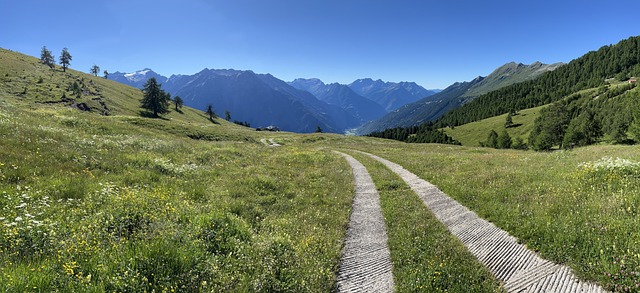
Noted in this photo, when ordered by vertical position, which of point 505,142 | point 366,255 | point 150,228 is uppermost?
point 505,142

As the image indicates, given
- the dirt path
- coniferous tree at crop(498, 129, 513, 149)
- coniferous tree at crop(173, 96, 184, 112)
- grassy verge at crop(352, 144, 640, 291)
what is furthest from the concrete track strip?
coniferous tree at crop(173, 96, 184, 112)

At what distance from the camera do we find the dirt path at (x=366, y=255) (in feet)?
23.7

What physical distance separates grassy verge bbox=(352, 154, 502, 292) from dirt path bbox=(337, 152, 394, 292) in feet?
0.87

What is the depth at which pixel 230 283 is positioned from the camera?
20.9 ft

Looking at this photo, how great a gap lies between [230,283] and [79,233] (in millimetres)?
4089

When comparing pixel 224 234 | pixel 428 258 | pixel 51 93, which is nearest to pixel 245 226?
pixel 224 234

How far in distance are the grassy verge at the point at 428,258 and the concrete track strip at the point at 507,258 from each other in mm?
337

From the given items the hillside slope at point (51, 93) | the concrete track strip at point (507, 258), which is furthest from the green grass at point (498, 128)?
the concrete track strip at point (507, 258)

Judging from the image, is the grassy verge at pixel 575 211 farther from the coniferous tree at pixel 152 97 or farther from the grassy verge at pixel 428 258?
the coniferous tree at pixel 152 97

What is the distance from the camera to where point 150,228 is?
26.2ft

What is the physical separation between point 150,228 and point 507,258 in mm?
9763

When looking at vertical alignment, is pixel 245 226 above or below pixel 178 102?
below

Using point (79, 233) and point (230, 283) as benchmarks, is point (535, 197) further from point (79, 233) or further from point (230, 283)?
point (79, 233)

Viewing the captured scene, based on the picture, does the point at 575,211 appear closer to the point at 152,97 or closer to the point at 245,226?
the point at 245,226
